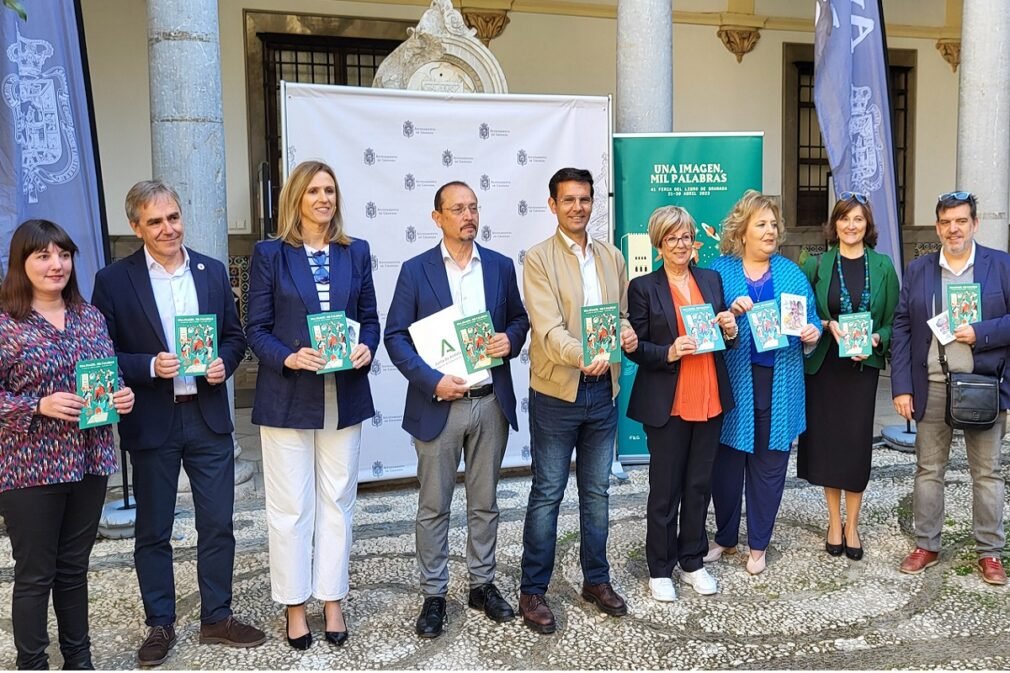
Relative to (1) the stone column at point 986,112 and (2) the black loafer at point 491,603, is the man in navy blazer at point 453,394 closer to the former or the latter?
(2) the black loafer at point 491,603

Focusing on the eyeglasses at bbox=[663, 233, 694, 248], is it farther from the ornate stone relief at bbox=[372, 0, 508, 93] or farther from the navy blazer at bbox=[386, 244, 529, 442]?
the ornate stone relief at bbox=[372, 0, 508, 93]

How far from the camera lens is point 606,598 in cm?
377

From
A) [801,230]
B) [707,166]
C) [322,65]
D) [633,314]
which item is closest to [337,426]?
[633,314]

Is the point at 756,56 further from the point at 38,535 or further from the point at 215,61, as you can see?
the point at 38,535

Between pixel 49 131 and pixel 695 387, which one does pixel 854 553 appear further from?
pixel 49 131

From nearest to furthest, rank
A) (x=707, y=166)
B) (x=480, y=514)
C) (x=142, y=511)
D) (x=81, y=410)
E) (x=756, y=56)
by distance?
(x=81, y=410), (x=142, y=511), (x=480, y=514), (x=707, y=166), (x=756, y=56)

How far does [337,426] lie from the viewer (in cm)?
340

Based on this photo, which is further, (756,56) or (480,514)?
(756,56)

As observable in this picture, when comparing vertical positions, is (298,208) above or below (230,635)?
above

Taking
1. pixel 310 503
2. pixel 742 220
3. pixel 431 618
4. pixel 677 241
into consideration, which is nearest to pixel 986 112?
pixel 742 220

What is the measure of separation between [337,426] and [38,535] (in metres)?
1.09

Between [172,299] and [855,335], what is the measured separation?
3072 millimetres

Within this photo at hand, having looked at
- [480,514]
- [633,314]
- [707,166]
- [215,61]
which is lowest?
[480,514]

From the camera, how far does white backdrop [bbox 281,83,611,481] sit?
5066 millimetres
